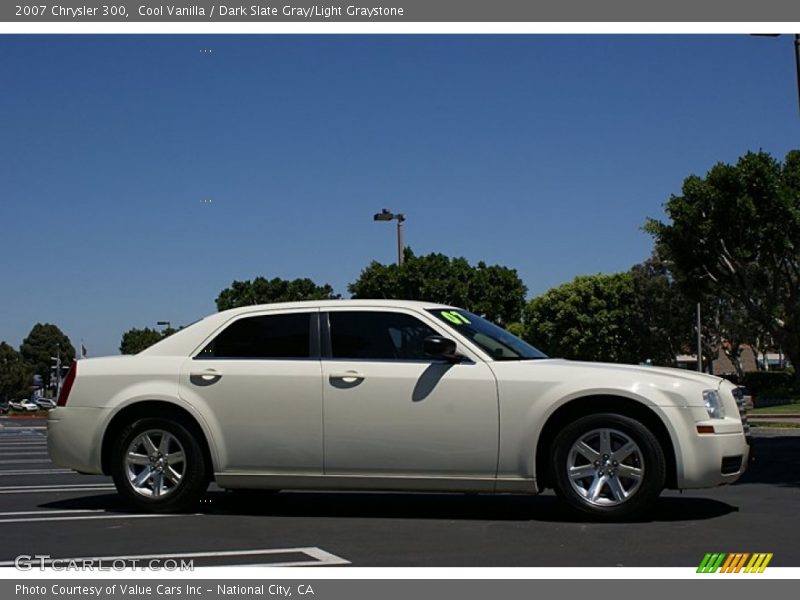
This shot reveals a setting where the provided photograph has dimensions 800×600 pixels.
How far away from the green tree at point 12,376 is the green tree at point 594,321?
279ft

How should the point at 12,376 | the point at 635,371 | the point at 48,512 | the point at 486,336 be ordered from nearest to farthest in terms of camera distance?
the point at 635,371 → the point at 486,336 → the point at 48,512 → the point at 12,376

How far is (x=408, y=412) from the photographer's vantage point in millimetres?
7613

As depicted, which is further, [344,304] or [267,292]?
[267,292]

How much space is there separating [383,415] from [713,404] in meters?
2.30

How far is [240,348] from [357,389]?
1073mm

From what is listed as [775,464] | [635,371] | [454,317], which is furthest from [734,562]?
[775,464]

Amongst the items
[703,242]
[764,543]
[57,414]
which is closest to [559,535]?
[764,543]

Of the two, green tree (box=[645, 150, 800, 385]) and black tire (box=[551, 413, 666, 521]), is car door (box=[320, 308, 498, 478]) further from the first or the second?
green tree (box=[645, 150, 800, 385])

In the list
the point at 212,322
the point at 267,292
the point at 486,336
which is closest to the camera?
the point at 486,336

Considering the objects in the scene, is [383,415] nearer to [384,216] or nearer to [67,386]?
[67,386]

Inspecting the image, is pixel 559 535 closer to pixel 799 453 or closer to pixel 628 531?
pixel 628 531

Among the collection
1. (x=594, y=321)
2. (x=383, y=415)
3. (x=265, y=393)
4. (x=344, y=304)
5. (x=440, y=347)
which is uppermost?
(x=594, y=321)

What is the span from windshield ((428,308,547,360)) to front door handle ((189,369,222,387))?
5.46ft

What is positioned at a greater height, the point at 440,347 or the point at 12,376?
the point at 12,376
